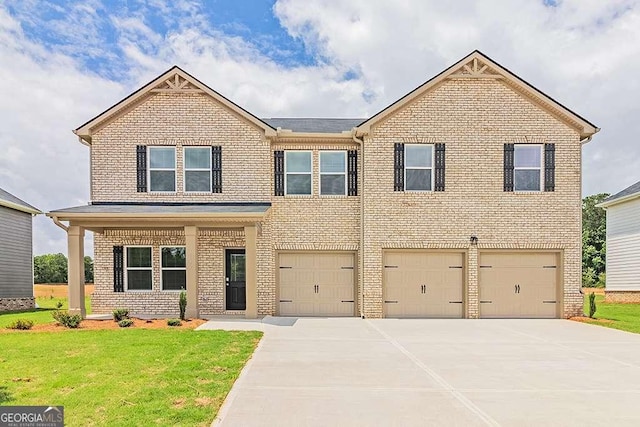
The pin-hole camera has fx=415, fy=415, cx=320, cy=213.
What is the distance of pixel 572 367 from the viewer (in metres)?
7.66

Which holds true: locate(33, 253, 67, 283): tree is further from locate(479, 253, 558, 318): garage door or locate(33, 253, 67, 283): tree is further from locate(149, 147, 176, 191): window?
locate(479, 253, 558, 318): garage door

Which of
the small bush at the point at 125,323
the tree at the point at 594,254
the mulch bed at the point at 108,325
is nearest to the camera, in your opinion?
the mulch bed at the point at 108,325

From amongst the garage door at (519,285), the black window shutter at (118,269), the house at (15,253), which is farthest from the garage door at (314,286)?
the house at (15,253)

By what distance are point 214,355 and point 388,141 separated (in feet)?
29.7

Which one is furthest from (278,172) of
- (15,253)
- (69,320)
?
(15,253)

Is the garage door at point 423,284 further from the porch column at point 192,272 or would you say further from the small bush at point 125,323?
the small bush at point 125,323

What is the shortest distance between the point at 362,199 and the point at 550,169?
650 centimetres

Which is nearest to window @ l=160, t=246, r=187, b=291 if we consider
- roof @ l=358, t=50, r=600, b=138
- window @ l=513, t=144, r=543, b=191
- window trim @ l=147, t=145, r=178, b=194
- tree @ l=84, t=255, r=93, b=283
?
window trim @ l=147, t=145, r=178, b=194

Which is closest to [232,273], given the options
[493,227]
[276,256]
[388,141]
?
[276,256]

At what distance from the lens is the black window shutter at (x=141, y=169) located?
14.4 m

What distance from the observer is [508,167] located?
46.5ft

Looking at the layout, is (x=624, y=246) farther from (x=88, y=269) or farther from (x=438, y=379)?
(x=88, y=269)

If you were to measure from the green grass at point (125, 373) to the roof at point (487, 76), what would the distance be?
8.83m

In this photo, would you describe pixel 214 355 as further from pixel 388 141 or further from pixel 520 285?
pixel 520 285
